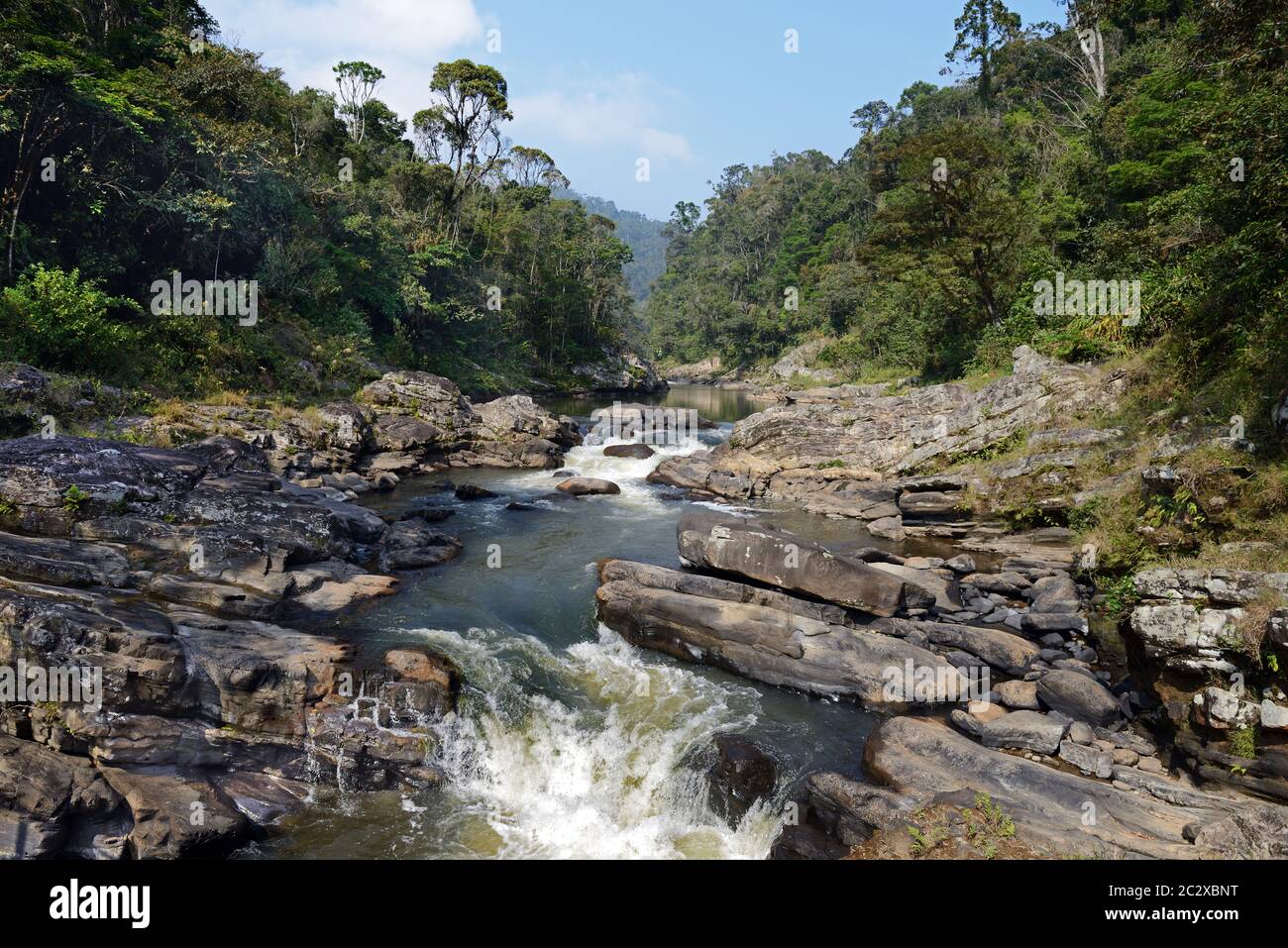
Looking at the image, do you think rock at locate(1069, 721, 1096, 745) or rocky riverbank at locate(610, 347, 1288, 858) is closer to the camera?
rocky riverbank at locate(610, 347, 1288, 858)

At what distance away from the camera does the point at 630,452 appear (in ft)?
102

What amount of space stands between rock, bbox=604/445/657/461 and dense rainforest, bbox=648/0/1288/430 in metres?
16.2

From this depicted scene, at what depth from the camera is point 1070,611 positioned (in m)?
12.8

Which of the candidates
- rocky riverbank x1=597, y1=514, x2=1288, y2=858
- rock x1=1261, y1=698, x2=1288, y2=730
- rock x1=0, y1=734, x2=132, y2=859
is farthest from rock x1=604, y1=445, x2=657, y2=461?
rock x1=0, y1=734, x2=132, y2=859

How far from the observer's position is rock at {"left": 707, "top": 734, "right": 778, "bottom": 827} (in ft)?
29.3

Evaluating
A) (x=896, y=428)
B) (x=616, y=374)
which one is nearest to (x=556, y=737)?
(x=896, y=428)

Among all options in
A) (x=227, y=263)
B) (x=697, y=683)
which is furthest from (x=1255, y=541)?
(x=227, y=263)

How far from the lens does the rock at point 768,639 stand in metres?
11.1

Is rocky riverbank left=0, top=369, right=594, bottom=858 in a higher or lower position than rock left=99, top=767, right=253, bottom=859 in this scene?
higher

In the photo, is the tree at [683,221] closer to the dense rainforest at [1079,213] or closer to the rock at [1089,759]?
the dense rainforest at [1079,213]

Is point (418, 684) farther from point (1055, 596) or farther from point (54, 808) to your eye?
point (1055, 596)

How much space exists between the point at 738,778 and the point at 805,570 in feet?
17.8

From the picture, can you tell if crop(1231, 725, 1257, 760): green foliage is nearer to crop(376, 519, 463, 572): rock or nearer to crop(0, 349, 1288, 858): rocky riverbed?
crop(0, 349, 1288, 858): rocky riverbed
